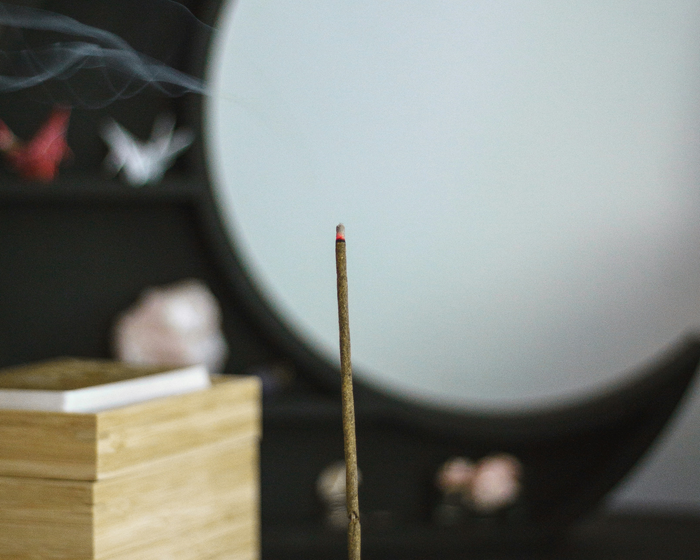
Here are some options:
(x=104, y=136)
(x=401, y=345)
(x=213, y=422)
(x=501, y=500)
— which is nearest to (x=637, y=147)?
(x=401, y=345)

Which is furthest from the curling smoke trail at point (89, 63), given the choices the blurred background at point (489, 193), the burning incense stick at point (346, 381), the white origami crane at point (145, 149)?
the burning incense stick at point (346, 381)

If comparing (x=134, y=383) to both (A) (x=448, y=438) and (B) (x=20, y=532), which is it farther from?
(A) (x=448, y=438)

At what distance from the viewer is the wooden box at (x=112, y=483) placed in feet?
2.11

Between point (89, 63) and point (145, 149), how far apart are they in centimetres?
18

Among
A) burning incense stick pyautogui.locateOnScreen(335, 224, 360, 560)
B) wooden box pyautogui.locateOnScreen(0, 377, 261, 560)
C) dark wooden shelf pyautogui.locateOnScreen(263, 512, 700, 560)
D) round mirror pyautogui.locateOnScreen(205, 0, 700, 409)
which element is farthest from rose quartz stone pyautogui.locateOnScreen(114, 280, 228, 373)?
burning incense stick pyautogui.locateOnScreen(335, 224, 360, 560)

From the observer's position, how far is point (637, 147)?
5.05 ft

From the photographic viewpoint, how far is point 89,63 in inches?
56.8

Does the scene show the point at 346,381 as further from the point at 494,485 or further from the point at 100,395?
the point at 494,485

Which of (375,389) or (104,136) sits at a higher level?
(104,136)

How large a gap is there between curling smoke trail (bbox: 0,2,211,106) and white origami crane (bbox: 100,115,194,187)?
0.06 meters

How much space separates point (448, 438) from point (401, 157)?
51 centimetres

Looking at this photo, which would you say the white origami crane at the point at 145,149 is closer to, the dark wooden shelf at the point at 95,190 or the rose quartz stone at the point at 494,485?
the dark wooden shelf at the point at 95,190

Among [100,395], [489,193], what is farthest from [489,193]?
[100,395]

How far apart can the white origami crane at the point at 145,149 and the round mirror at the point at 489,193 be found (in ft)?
0.37
